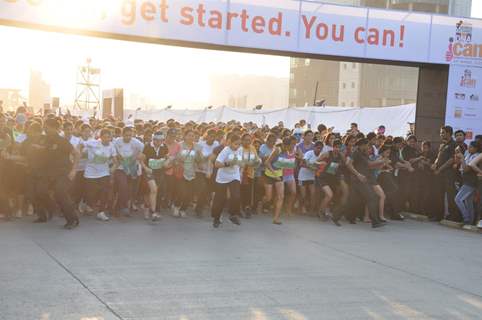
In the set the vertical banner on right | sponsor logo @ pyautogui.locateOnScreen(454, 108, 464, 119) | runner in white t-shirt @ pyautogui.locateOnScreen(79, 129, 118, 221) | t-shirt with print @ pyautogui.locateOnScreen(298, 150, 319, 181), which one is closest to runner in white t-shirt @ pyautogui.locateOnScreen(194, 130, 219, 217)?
runner in white t-shirt @ pyautogui.locateOnScreen(79, 129, 118, 221)

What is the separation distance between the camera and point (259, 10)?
13742mm

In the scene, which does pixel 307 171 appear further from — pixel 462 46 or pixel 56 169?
pixel 462 46

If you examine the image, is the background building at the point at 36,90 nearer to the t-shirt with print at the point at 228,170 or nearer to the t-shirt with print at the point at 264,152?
the t-shirt with print at the point at 264,152

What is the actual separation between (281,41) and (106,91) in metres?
12.5

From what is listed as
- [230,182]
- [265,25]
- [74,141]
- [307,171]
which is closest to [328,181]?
[307,171]

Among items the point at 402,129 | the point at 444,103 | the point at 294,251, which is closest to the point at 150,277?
the point at 294,251

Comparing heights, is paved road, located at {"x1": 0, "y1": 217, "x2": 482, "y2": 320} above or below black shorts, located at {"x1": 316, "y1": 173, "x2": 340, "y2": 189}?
below

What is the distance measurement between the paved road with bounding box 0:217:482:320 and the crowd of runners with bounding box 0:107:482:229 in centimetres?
74

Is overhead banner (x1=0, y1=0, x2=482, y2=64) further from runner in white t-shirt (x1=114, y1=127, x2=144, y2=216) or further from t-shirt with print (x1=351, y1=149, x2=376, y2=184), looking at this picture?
t-shirt with print (x1=351, y1=149, x2=376, y2=184)

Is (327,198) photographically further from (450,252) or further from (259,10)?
(259,10)

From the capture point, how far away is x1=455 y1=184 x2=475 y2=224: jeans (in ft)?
39.7

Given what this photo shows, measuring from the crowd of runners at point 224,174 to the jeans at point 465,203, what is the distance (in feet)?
0.07

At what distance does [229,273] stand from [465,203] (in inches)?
272

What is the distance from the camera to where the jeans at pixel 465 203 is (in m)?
12.1
